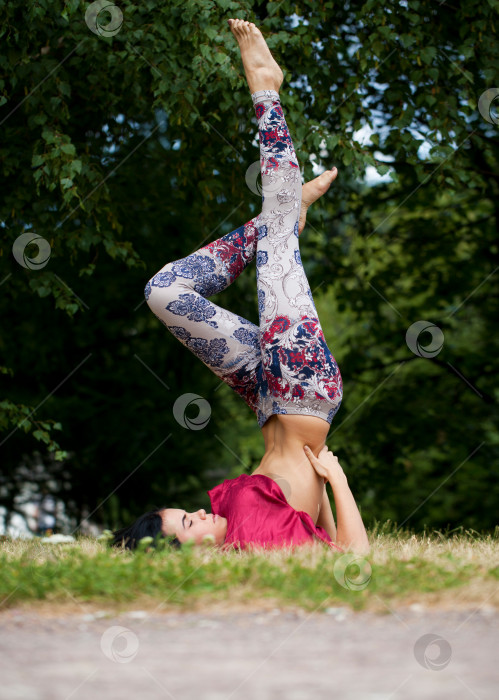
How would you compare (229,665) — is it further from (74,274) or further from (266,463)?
(74,274)

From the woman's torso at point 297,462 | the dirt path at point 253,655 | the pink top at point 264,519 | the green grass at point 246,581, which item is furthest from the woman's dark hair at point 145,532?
the dirt path at point 253,655

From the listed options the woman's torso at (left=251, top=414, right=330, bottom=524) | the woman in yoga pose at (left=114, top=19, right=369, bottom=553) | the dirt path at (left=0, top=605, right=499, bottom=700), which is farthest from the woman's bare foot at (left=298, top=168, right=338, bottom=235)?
the dirt path at (left=0, top=605, right=499, bottom=700)

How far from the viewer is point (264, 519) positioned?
10.6 feet

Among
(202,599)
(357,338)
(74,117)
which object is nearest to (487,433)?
(357,338)

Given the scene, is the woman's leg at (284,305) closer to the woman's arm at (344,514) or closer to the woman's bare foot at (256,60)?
the woman's bare foot at (256,60)

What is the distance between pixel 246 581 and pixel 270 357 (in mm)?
1211

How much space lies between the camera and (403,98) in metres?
5.17

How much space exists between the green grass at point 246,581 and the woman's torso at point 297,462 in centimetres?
69

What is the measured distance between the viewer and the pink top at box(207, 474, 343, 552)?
3164 mm

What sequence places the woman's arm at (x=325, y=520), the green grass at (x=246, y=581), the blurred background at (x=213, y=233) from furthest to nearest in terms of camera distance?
1. the blurred background at (x=213, y=233)
2. the woman's arm at (x=325, y=520)
3. the green grass at (x=246, y=581)

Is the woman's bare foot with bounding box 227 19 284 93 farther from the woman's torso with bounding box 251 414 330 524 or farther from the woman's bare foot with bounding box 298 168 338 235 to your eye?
the woman's torso with bounding box 251 414 330 524

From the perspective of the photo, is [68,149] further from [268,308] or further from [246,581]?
[246,581]

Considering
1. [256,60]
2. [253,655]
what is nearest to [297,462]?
[253,655]

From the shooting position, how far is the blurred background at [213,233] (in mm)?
4520
